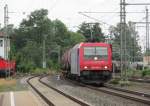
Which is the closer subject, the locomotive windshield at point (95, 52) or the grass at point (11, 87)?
the grass at point (11, 87)

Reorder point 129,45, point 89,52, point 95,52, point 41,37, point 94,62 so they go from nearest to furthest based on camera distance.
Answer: point 94,62
point 95,52
point 89,52
point 129,45
point 41,37

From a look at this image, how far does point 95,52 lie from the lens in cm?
4094

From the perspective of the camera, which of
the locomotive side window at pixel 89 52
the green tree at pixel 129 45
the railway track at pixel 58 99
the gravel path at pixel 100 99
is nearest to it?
the gravel path at pixel 100 99

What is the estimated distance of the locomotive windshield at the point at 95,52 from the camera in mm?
40750

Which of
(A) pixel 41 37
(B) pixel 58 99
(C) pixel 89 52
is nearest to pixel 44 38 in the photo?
(A) pixel 41 37

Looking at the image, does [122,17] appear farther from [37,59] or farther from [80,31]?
[80,31]

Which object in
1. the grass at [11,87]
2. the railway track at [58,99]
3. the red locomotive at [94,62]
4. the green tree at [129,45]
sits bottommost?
the grass at [11,87]

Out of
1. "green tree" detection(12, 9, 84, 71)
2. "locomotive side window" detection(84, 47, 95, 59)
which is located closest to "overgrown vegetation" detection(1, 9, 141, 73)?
"green tree" detection(12, 9, 84, 71)

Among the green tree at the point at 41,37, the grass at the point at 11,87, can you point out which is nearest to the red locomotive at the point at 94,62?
the grass at the point at 11,87

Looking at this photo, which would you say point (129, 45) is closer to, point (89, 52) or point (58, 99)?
point (89, 52)

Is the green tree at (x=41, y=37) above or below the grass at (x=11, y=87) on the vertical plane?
above

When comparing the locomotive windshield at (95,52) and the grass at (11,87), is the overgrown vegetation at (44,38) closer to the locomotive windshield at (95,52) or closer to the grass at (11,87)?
the grass at (11,87)

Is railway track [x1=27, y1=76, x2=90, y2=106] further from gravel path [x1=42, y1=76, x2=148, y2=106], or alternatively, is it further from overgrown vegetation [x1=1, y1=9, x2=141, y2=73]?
overgrown vegetation [x1=1, y1=9, x2=141, y2=73]

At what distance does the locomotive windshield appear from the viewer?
40.8 metres
